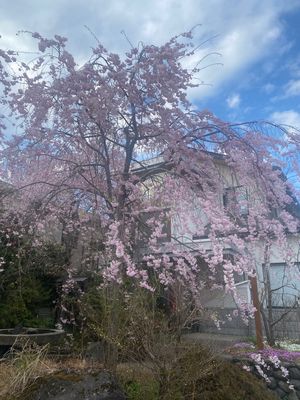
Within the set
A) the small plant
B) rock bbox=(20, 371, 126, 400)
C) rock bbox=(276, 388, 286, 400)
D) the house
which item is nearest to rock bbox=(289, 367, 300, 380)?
rock bbox=(276, 388, 286, 400)

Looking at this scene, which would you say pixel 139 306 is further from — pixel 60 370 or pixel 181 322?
pixel 60 370

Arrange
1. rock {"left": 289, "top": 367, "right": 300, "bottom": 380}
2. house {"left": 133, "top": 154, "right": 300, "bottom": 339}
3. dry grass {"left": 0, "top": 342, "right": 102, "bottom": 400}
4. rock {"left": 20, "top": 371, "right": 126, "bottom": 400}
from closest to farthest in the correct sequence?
1. rock {"left": 20, "top": 371, "right": 126, "bottom": 400}
2. dry grass {"left": 0, "top": 342, "right": 102, "bottom": 400}
3. house {"left": 133, "top": 154, "right": 300, "bottom": 339}
4. rock {"left": 289, "top": 367, "right": 300, "bottom": 380}

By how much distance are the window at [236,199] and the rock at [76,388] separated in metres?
3.53

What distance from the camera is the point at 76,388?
12.9 ft

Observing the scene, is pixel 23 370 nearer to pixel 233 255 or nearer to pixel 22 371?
pixel 22 371

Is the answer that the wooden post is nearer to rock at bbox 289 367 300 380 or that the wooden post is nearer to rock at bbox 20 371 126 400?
rock at bbox 289 367 300 380

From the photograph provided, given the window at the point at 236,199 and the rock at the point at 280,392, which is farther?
the rock at the point at 280,392

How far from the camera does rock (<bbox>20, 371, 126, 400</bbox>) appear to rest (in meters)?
3.86

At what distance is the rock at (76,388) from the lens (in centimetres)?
386

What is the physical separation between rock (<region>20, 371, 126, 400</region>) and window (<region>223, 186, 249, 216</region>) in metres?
3.53

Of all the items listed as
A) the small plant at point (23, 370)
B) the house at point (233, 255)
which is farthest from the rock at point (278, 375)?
the small plant at point (23, 370)

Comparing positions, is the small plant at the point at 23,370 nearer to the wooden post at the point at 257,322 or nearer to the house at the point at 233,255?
the house at the point at 233,255

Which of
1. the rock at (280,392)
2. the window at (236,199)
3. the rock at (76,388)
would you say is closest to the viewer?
the rock at (76,388)

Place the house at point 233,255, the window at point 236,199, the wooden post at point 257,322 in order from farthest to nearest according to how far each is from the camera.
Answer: the wooden post at point 257,322
the window at point 236,199
the house at point 233,255
